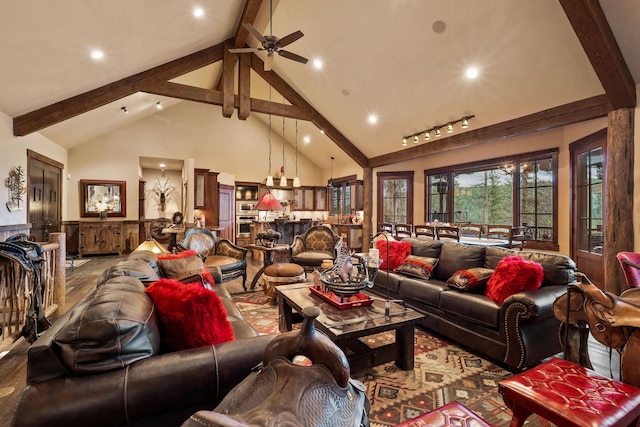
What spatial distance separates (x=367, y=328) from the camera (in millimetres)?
2012

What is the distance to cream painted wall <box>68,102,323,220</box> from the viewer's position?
25.1 feet

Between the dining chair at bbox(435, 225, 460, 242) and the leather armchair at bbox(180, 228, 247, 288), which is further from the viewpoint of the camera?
the dining chair at bbox(435, 225, 460, 242)

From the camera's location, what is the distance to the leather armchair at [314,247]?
476 centimetres

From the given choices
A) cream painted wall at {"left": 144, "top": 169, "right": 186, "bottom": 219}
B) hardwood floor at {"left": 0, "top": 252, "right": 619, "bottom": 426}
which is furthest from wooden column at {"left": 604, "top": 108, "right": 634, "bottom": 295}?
cream painted wall at {"left": 144, "top": 169, "right": 186, "bottom": 219}

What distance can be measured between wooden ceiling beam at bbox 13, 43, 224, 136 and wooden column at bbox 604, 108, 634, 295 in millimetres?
6323

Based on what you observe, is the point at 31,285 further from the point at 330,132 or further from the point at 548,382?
the point at 330,132

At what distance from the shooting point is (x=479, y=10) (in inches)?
140

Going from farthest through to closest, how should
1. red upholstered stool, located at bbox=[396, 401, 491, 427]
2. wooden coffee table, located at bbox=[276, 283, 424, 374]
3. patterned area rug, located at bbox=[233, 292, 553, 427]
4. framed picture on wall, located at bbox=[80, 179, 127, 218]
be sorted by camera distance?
framed picture on wall, located at bbox=[80, 179, 127, 218] → wooden coffee table, located at bbox=[276, 283, 424, 374] → patterned area rug, located at bbox=[233, 292, 553, 427] → red upholstered stool, located at bbox=[396, 401, 491, 427]

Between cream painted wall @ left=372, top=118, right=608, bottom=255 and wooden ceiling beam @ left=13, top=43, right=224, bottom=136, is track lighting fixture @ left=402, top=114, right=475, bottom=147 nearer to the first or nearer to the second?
cream painted wall @ left=372, top=118, right=608, bottom=255

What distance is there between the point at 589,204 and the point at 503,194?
1737 mm

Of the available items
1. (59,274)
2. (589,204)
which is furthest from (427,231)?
(59,274)

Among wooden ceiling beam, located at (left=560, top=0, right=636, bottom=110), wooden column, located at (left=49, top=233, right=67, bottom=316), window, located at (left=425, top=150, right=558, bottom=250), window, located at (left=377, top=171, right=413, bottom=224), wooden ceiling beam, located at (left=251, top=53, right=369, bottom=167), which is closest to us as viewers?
wooden ceiling beam, located at (left=560, top=0, right=636, bottom=110)

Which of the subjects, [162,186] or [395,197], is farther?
[162,186]

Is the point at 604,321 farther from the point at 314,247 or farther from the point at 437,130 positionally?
the point at 437,130
